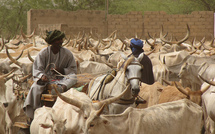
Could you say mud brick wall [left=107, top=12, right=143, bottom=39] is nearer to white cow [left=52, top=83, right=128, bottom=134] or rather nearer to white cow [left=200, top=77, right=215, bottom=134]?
white cow [left=200, top=77, right=215, bottom=134]

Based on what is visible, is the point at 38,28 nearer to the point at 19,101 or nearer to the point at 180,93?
the point at 19,101

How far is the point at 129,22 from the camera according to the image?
30.5 meters

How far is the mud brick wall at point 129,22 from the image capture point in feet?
98.2

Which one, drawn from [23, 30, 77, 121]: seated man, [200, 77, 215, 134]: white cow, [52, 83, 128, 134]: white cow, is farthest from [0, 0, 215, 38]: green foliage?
[52, 83, 128, 134]: white cow

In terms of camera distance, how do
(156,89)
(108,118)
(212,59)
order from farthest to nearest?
(212,59) → (156,89) → (108,118)

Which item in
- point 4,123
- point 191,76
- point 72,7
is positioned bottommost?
point 4,123

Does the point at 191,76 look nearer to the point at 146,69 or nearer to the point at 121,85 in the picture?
the point at 146,69

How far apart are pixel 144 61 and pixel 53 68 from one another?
2.09 m

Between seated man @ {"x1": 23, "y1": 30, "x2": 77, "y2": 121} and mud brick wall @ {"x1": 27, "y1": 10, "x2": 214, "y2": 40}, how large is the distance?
71.6 ft

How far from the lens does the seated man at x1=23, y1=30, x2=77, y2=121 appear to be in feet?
22.0

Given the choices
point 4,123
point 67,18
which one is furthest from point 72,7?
point 4,123

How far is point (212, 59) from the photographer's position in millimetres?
12242

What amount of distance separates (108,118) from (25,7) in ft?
147

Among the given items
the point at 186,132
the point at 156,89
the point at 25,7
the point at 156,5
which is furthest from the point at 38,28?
the point at 186,132
